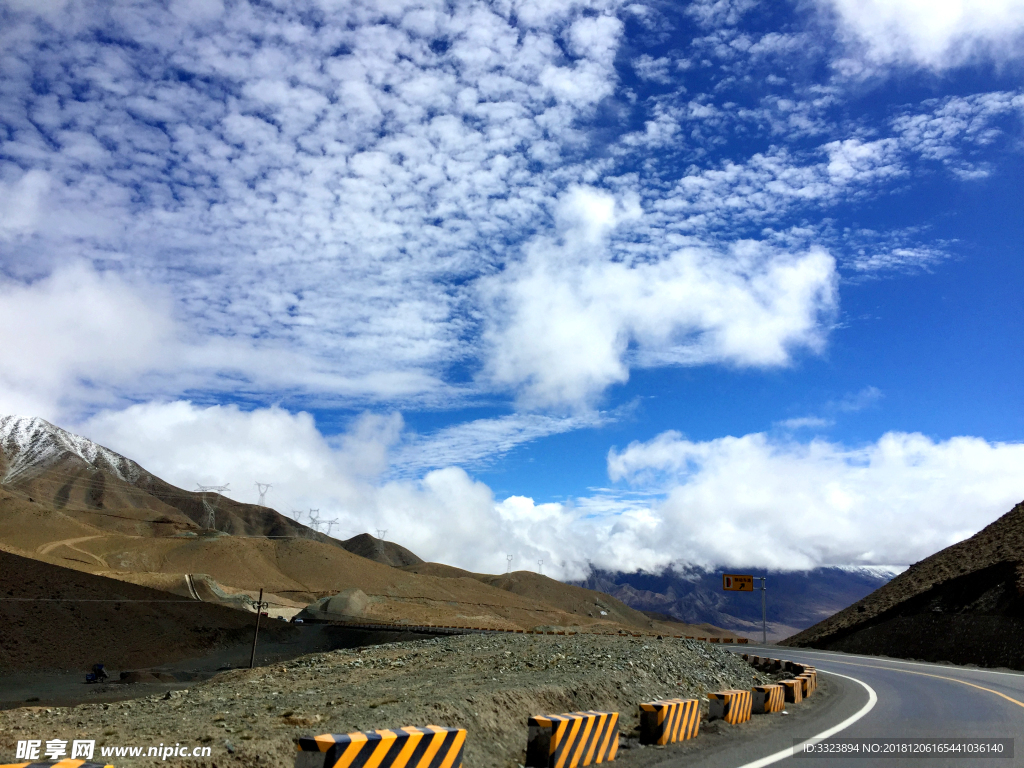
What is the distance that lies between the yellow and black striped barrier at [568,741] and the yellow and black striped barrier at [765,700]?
7.46m

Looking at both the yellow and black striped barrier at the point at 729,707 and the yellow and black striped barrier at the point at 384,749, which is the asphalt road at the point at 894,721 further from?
the yellow and black striped barrier at the point at 384,749

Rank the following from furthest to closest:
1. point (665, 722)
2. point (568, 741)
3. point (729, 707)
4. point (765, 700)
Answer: point (765, 700) → point (729, 707) → point (665, 722) → point (568, 741)

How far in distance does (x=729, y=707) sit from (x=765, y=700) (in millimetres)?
2563

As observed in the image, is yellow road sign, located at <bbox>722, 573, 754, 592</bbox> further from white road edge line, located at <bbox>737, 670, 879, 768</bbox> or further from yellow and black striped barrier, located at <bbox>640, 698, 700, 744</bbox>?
yellow and black striped barrier, located at <bbox>640, 698, 700, 744</bbox>

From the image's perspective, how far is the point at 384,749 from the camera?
7324 mm

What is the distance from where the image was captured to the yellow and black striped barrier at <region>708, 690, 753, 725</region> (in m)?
14.6

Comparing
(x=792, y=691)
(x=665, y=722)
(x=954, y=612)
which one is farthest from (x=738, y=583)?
(x=665, y=722)

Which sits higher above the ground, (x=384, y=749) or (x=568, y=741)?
(x=384, y=749)

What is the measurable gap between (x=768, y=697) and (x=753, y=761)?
6.74 metres

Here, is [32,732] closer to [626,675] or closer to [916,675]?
[626,675]

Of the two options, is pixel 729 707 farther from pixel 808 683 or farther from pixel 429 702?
pixel 808 683

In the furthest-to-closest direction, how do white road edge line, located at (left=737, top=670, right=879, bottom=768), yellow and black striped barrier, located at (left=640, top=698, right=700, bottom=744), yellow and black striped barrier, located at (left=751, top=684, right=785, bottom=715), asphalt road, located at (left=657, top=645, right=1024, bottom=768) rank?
yellow and black striped barrier, located at (left=751, top=684, right=785, bottom=715) < yellow and black striped barrier, located at (left=640, top=698, right=700, bottom=744) < asphalt road, located at (left=657, top=645, right=1024, bottom=768) < white road edge line, located at (left=737, top=670, right=879, bottom=768)

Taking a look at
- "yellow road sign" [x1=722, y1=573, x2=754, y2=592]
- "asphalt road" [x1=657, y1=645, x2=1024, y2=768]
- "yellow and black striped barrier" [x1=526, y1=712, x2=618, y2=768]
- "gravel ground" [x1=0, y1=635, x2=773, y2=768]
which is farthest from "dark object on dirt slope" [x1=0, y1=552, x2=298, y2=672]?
"yellow road sign" [x1=722, y1=573, x2=754, y2=592]

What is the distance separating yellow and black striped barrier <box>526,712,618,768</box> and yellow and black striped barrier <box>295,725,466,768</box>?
224 cm
